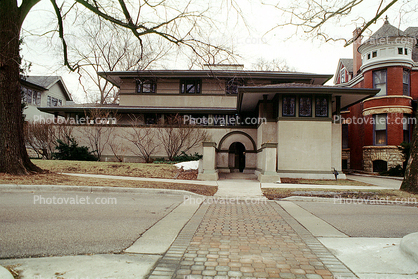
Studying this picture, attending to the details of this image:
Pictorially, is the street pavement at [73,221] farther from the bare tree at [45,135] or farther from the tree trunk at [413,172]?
the bare tree at [45,135]

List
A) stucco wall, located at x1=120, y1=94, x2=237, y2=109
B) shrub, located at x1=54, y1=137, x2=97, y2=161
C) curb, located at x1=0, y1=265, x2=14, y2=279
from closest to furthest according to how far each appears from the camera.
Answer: curb, located at x1=0, y1=265, x2=14, y2=279 → shrub, located at x1=54, y1=137, x2=97, y2=161 → stucco wall, located at x1=120, y1=94, x2=237, y2=109

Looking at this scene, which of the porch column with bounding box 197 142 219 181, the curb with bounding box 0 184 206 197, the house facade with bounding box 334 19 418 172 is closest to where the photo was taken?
the curb with bounding box 0 184 206 197

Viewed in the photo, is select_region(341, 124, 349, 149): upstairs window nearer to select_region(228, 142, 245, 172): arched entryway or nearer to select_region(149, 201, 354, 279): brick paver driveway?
select_region(228, 142, 245, 172): arched entryway

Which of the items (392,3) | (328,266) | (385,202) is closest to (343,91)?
(392,3)

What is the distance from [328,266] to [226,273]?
137 cm

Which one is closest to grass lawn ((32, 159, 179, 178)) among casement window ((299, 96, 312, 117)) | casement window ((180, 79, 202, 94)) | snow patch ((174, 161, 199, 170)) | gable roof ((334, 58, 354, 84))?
snow patch ((174, 161, 199, 170))

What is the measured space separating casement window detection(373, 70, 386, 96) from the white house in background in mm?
33646

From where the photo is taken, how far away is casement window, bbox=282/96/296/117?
17.8m

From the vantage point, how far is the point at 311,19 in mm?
10852

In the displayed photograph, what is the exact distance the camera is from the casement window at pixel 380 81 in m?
23.2

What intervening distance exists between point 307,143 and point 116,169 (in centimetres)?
1126

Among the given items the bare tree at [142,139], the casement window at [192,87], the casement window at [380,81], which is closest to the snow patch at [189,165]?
the bare tree at [142,139]

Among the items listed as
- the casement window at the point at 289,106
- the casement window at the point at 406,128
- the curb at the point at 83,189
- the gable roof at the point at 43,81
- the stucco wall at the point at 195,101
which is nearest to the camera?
the curb at the point at 83,189

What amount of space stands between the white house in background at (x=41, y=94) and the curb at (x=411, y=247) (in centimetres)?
3586
